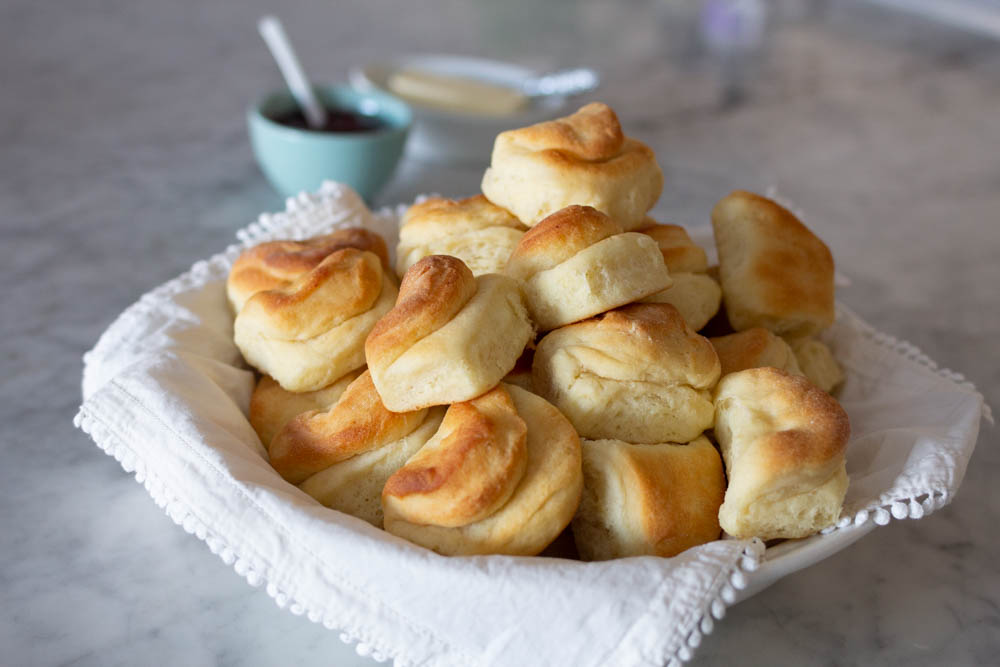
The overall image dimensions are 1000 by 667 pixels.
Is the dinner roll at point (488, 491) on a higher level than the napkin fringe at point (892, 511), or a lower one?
higher

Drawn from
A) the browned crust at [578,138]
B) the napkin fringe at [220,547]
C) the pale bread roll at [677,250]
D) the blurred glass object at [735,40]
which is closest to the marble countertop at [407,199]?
the blurred glass object at [735,40]

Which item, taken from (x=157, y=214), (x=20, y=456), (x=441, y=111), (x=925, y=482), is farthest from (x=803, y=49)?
(x=20, y=456)

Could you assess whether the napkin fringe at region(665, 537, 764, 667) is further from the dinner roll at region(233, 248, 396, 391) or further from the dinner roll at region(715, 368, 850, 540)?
the dinner roll at region(233, 248, 396, 391)

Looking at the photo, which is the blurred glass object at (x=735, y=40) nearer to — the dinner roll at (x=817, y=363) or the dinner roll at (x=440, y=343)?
the dinner roll at (x=817, y=363)

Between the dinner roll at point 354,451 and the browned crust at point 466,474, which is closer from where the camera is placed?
the browned crust at point 466,474

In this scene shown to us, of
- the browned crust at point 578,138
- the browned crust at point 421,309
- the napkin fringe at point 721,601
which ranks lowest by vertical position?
the napkin fringe at point 721,601

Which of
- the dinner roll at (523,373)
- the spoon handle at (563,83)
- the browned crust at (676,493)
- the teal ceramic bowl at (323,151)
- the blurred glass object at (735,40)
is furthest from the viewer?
the blurred glass object at (735,40)

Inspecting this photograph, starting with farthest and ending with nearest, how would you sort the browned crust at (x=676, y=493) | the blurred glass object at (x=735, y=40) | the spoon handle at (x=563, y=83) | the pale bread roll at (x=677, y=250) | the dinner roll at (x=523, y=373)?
1. the blurred glass object at (x=735, y=40)
2. the spoon handle at (x=563, y=83)
3. the pale bread roll at (x=677, y=250)
4. the dinner roll at (x=523, y=373)
5. the browned crust at (x=676, y=493)
